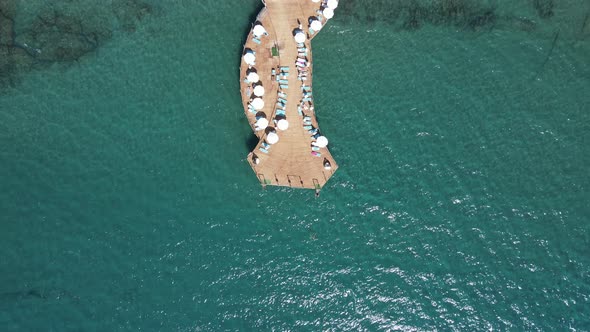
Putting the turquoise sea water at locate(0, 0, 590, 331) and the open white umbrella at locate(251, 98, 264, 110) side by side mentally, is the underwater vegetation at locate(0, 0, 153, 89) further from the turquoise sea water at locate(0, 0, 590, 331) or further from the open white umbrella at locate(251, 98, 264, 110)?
the open white umbrella at locate(251, 98, 264, 110)

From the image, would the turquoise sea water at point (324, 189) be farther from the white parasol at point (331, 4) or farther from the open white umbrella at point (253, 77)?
the white parasol at point (331, 4)

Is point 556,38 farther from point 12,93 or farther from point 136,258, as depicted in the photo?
point 12,93

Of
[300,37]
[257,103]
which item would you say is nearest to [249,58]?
[257,103]

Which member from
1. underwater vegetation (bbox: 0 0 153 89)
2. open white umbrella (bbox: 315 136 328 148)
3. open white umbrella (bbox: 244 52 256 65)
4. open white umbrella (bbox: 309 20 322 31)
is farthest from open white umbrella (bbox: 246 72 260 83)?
underwater vegetation (bbox: 0 0 153 89)

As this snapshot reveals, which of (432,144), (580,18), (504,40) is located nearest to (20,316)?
(432,144)

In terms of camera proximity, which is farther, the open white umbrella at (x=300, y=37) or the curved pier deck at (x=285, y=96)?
the curved pier deck at (x=285, y=96)

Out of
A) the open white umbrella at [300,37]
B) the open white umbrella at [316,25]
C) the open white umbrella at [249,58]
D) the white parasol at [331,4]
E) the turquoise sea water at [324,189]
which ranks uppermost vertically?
the white parasol at [331,4]

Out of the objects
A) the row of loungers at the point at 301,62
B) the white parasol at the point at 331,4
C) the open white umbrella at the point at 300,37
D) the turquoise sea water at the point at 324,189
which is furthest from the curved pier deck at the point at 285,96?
the turquoise sea water at the point at 324,189

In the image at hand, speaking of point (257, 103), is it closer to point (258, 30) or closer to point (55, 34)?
point (258, 30)
